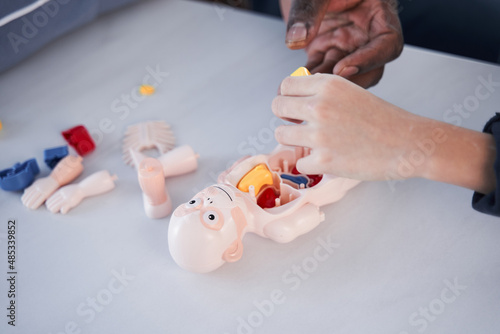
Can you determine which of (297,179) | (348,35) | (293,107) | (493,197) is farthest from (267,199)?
(348,35)

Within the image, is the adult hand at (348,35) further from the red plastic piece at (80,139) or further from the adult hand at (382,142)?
the red plastic piece at (80,139)

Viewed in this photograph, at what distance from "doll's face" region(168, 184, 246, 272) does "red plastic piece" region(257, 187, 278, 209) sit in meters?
0.07

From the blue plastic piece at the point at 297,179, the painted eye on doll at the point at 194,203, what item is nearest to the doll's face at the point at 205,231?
the painted eye on doll at the point at 194,203

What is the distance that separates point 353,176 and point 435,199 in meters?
0.22

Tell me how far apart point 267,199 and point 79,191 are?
308mm

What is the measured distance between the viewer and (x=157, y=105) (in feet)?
3.07

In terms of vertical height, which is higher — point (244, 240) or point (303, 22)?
point (303, 22)

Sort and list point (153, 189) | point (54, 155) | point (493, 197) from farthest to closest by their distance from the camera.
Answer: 1. point (54, 155)
2. point (153, 189)
3. point (493, 197)

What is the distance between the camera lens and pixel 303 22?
80 cm

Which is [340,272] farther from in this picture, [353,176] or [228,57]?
[228,57]

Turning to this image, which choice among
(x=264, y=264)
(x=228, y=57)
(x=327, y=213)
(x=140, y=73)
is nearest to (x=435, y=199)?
(x=327, y=213)

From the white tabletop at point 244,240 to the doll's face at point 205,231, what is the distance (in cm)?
5

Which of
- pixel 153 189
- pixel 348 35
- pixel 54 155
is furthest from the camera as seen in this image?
pixel 348 35

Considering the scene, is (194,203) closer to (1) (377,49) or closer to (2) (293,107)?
(2) (293,107)
